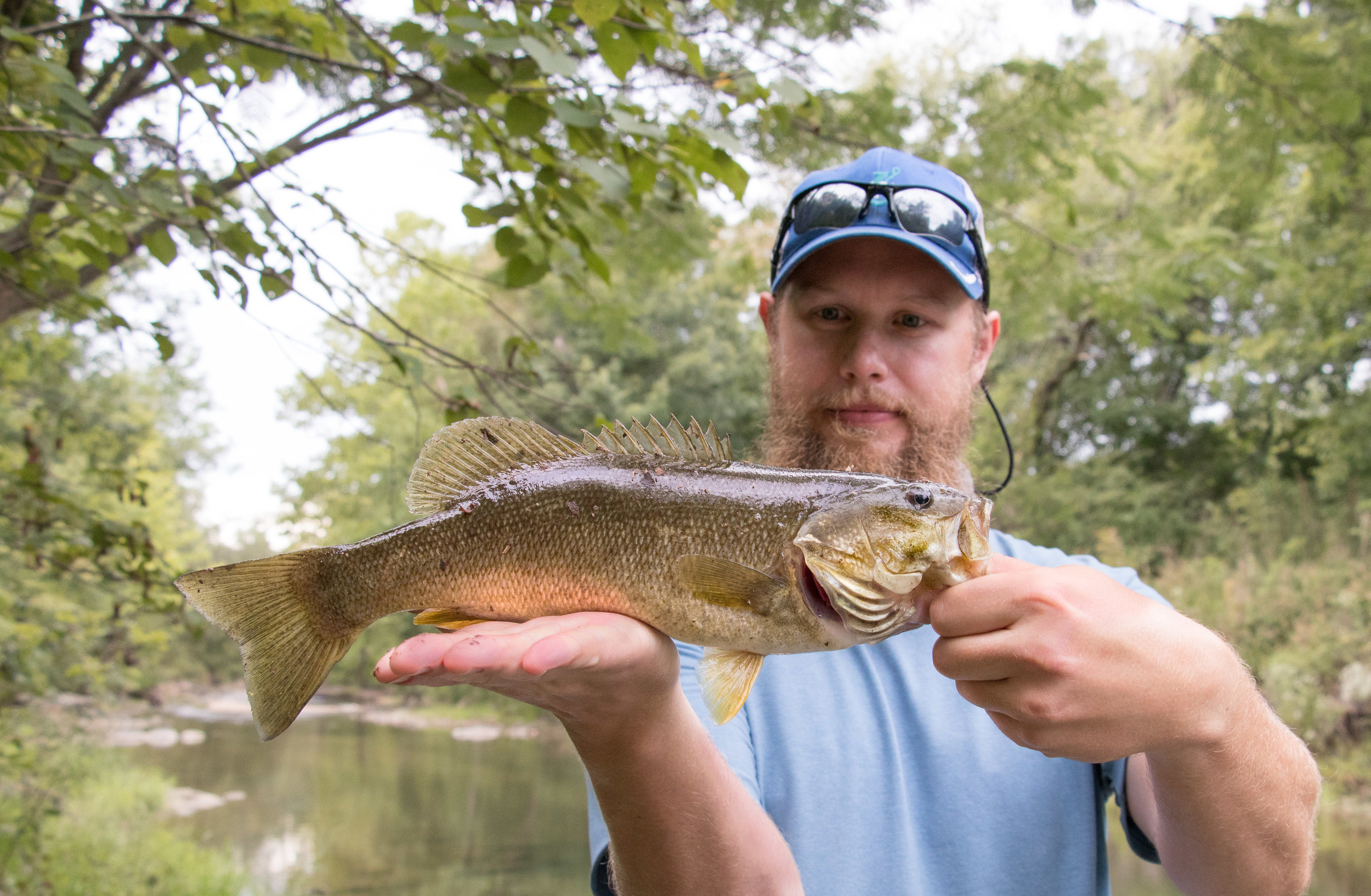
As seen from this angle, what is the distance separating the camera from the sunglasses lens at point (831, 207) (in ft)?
9.23

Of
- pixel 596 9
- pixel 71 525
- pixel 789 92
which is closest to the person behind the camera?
pixel 596 9

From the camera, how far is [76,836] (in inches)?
410

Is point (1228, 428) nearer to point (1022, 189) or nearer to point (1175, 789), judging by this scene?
point (1022, 189)

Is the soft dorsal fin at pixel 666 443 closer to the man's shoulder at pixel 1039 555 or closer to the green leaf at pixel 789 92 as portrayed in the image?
the green leaf at pixel 789 92

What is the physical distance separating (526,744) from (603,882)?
69.5 feet

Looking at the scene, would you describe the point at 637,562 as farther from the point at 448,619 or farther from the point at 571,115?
the point at 571,115

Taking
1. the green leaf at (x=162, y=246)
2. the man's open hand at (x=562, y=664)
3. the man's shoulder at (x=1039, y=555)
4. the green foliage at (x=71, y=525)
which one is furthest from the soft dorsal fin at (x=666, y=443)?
the green foliage at (x=71, y=525)

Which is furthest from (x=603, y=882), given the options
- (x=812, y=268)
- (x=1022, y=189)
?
(x=1022, y=189)

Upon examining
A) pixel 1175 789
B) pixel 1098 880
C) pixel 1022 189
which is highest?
pixel 1022 189

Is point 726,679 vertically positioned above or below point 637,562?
below

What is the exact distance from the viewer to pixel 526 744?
73.0ft

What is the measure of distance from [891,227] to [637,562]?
154 cm

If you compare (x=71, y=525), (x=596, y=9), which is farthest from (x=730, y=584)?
(x=71, y=525)

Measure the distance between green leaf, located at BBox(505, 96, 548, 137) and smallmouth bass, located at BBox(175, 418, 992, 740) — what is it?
1.09 m
